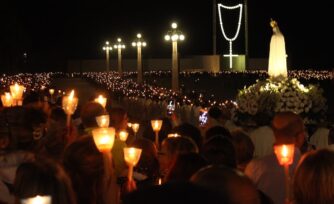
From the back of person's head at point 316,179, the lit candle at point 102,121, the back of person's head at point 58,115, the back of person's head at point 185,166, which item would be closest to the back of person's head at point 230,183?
the back of person's head at point 316,179

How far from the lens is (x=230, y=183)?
2.92m

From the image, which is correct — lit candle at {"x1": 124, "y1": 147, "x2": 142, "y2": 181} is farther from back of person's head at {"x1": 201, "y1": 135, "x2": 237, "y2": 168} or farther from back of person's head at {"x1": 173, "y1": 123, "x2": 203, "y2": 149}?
back of person's head at {"x1": 173, "y1": 123, "x2": 203, "y2": 149}

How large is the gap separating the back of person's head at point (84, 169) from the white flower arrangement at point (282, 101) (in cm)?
791

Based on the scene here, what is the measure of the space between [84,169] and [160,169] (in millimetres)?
1738

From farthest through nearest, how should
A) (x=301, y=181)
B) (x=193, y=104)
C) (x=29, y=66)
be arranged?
(x=29, y=66), (x=193, y=104), (x=301, y=181)

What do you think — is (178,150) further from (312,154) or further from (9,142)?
(312,154)

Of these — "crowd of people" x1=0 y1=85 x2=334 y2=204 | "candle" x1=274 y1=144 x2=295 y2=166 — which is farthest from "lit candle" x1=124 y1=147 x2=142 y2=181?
"candle" x1=274 y1=144 x2=295 y2=166

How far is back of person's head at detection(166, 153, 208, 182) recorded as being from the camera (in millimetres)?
4250

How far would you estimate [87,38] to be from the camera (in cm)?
10281

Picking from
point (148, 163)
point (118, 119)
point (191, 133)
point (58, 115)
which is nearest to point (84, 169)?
point (148, 163)

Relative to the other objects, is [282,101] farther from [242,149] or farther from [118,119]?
[242,149]

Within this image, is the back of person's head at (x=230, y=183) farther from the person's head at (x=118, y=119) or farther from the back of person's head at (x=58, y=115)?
the back of person's head at (x=58, y=115)

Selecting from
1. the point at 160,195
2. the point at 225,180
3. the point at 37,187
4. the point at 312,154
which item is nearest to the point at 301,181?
the point at 312,154

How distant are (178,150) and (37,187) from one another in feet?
7.38
